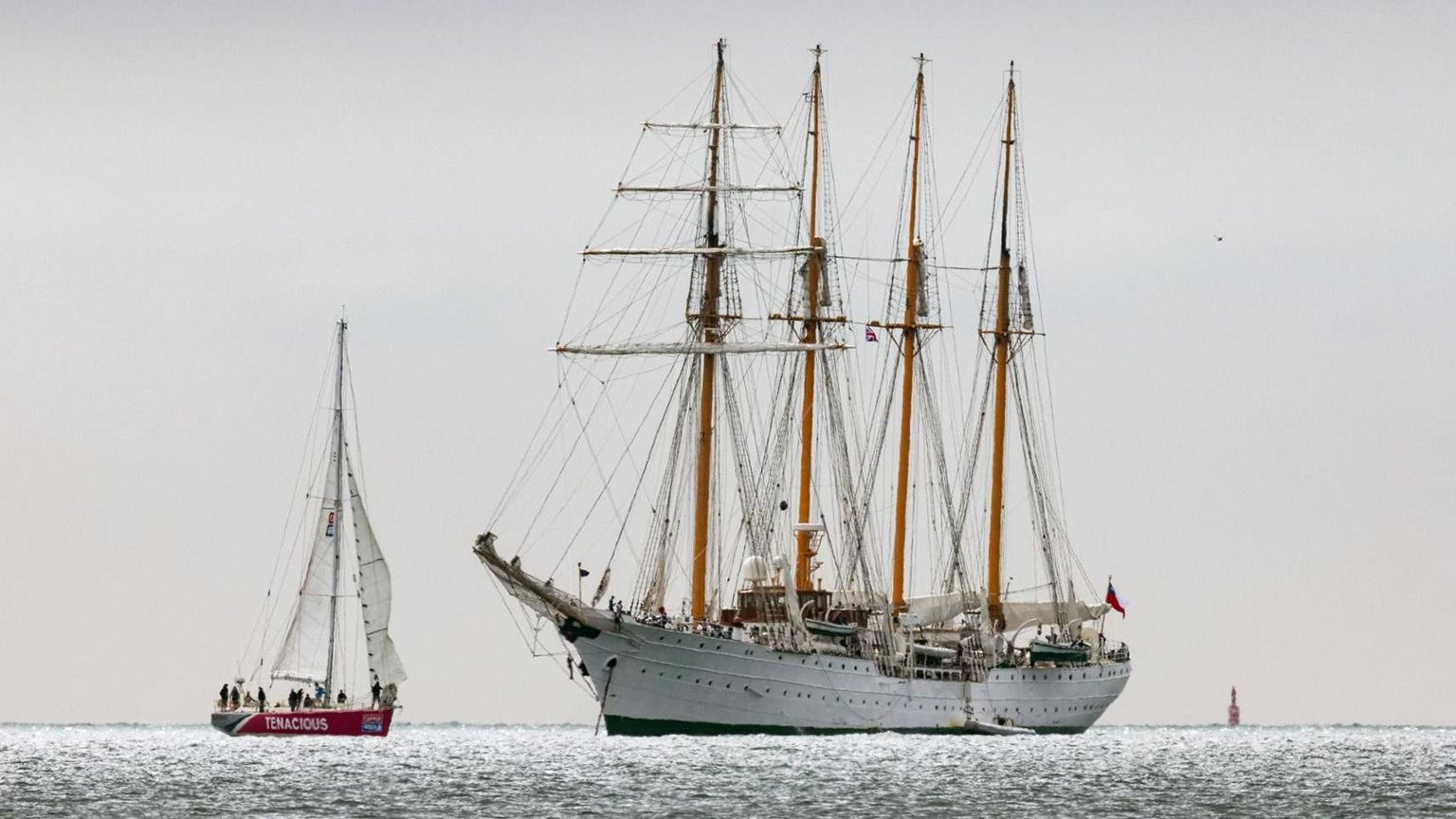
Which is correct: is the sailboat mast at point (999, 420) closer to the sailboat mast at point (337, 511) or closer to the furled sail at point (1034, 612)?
the furled sail at point (1034, 612)

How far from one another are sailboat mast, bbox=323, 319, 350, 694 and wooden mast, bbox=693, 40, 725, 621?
21.4 metres

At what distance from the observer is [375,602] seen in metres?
166

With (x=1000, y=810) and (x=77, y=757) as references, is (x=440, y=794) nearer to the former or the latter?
(x=1000, y=810)

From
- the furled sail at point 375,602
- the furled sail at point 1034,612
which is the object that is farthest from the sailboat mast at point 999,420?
the furled sail at point 375,602

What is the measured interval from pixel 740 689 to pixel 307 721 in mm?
25917

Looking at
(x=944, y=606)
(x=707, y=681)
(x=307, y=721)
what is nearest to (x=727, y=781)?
(x=707, y=681)

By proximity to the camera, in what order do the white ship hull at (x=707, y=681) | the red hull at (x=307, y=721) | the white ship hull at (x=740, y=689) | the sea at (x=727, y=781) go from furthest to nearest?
the red hull at (x=307, y=721)
the white ship hull at (x=740, y=689)
the white ship hull at (x=707, y=681)
the sea at (x=727, y=781)

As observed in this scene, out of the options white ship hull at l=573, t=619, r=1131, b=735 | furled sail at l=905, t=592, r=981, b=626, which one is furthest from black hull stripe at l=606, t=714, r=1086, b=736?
furled sail at l=905, t=592, r=981, b=626

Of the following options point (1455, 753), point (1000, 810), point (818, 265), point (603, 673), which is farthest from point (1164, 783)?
point (1455, 753)

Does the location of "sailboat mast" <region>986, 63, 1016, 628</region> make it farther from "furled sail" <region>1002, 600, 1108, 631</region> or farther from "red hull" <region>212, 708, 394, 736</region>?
"red hull" <region>212, 708, 394, 736</region>

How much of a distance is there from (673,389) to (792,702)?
62.7ft

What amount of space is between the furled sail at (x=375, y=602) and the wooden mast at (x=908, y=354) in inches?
1410

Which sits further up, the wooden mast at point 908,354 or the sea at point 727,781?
the wooden mast at point 908,354

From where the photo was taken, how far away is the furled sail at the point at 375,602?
165m
